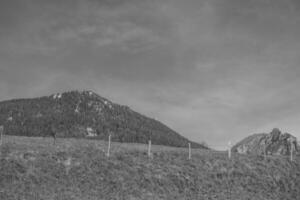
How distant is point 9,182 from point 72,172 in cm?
588

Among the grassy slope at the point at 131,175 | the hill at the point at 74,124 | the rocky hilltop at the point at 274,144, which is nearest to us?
the grassy slope at the point at 131,175

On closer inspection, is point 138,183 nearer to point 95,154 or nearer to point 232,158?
point 95,154

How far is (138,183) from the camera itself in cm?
3875

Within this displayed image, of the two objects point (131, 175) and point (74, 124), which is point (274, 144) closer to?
point (131, 175)

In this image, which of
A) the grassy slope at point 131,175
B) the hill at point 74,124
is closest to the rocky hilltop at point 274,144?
the grassy slope at point 131,175

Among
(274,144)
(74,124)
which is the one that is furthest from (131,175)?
Answer: (74,124)

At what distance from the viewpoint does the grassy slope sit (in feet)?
113

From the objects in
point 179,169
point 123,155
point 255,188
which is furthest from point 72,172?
point 255,188

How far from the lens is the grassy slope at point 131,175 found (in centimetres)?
3444

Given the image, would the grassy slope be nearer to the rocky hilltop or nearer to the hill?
the rocky hilltop

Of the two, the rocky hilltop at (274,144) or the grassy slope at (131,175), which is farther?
the rocky hilltop at (274,144)

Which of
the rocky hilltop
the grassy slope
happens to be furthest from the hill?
the grassy slope

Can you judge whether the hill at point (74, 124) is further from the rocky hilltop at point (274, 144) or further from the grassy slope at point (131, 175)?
the grassy slope at point (131, 175)

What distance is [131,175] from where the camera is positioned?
1567 inches
